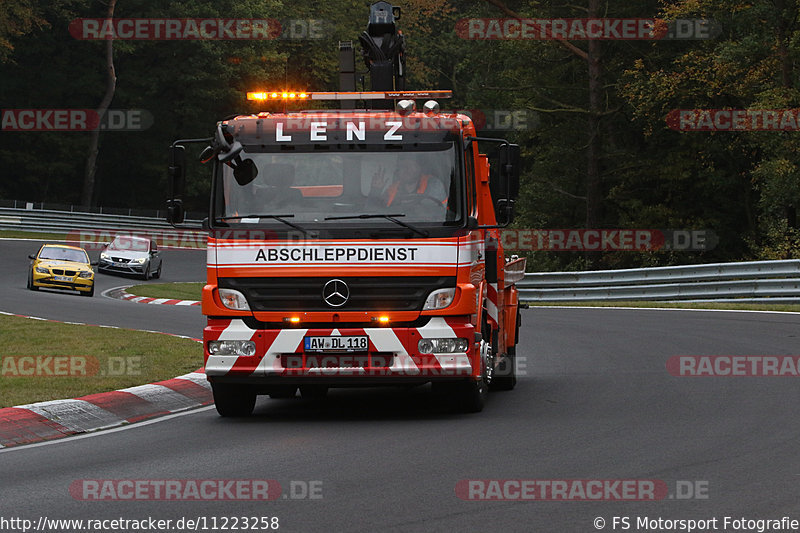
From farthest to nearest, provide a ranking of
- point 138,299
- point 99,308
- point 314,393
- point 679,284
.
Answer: point 138,299, point 679,284, point 99,308, point 314,393

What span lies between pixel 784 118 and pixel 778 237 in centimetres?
329

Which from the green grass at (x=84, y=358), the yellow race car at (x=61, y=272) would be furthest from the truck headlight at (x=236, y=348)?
the yellow race car at (x=61, y=272)

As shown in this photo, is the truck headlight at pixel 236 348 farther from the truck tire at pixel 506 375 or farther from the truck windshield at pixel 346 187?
the truck tire at pixel 506 375

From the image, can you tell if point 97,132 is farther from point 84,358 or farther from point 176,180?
point 176,180

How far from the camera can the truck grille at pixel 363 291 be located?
1105 cm

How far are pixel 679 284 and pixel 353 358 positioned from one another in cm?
1993

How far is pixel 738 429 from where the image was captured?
33.4ft

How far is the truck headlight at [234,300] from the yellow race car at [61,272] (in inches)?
907

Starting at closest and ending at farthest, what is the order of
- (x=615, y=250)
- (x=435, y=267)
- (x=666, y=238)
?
(x=435, y=267) < (x=666, y=238) < (x=615, y=250)

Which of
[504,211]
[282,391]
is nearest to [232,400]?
Answer: [282,391]

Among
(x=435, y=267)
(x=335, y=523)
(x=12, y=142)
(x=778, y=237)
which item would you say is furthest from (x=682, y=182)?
(x=12, y=142)

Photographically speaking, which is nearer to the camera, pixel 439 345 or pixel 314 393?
pixel 439 345

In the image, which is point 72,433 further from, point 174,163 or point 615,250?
point 615,250

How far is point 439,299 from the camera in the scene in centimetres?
1110
